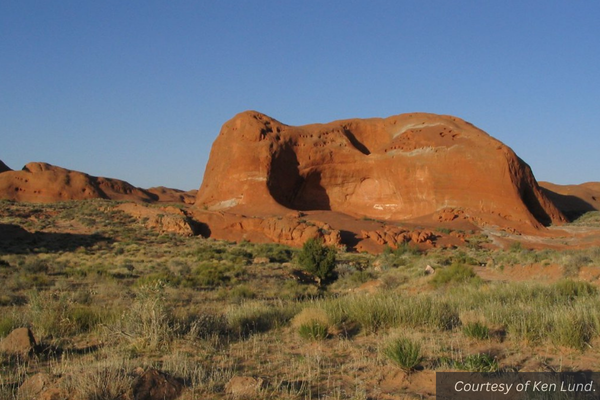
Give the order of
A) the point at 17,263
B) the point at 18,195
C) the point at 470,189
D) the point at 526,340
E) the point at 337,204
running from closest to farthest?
the point at 526,340 → the point at 17,263 → the point at 470,189 → the point at 337,204 → the point at 18,195

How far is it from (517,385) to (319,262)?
1736cm

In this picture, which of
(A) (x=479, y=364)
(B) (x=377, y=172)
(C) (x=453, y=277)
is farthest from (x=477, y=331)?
(B) (x=377, y=172)

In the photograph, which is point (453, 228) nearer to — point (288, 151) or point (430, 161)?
point (430, 161)

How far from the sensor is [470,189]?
144 feet

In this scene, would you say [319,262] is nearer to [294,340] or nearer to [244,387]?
[294,340]

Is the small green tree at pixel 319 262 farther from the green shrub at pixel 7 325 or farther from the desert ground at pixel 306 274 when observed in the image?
the green shrub at pixel 7 325

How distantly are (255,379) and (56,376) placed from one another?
2.09 meters

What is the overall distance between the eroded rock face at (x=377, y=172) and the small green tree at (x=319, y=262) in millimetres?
19164

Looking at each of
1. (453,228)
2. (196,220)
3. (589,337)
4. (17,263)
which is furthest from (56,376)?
(453,228)

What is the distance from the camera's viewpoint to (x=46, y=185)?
210 ft

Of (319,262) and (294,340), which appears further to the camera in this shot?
(319,262)

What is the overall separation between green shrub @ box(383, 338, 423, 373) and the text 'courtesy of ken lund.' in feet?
1.11

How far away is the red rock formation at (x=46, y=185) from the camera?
205 ft

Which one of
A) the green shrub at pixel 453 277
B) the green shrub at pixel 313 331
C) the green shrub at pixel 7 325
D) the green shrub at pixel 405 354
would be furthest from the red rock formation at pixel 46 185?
the green shrub at pixel 405 354
